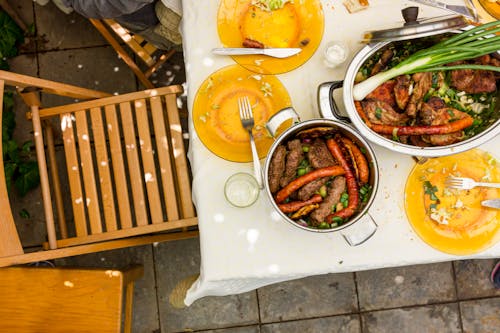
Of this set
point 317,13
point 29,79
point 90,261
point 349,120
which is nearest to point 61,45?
point 29,79

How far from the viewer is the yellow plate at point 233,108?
4.79 ft

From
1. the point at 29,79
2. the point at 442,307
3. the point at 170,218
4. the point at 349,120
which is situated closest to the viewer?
the point at 349,120

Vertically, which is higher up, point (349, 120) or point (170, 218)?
point (349, 120)

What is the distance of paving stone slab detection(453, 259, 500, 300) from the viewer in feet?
8.18

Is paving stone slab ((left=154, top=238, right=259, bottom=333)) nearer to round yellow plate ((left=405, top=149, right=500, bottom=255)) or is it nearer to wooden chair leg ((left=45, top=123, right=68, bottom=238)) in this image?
wooden chair leg ((left=45, top=123, right=68, bottom=238))

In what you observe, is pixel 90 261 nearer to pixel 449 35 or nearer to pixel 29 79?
pixel 29 79

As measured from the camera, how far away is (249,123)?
4.69ft

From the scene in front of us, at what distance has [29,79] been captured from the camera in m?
1.65

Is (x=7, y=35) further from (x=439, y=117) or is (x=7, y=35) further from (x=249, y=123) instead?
(x=439, y=117)

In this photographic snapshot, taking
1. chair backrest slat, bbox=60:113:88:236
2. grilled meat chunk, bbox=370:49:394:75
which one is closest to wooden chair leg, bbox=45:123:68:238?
chair backrest slat, bbox=60:113:88:236

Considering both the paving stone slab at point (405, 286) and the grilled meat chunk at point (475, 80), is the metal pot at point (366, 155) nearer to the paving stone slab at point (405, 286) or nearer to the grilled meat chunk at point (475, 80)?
the grilled meat chunk at point (475, 80)

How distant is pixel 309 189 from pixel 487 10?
2.90 ft

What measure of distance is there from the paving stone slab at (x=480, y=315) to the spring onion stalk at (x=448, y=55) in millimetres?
1747

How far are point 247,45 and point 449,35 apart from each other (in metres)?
0.62
